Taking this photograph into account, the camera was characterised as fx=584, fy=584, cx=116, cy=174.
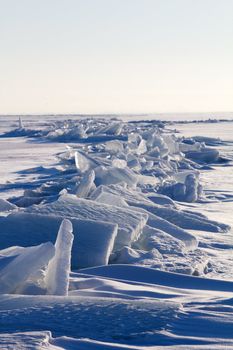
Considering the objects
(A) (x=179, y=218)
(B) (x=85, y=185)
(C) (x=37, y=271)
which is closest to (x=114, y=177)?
(B) (x=85, y=185)

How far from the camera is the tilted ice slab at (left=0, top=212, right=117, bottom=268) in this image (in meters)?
3.45

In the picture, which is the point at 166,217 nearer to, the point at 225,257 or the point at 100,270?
the point at 225,257

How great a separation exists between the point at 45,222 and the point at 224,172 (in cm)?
764

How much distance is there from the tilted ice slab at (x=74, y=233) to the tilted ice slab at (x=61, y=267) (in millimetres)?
632

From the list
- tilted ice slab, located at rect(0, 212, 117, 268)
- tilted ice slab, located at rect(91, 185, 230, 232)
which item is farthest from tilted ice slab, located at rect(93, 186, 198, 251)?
tilted ice slab, located at rect(0, 212, 117, 268)

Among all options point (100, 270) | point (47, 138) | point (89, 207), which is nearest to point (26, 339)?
point (100, 270)

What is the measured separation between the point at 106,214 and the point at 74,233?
52cm

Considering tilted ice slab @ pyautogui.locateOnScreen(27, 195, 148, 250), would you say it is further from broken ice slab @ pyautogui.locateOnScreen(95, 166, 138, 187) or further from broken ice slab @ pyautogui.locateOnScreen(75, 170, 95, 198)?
broken ice slab @ pyautogui.locateOnScreen(95, 166, 138, 187)

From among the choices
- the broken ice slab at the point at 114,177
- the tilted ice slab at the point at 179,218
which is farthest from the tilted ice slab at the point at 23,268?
the broken ice slab at the point at 114,177

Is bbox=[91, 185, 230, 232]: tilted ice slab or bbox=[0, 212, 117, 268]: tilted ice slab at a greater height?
bbox=[0, 212, 117, 268]: tilted ice slab

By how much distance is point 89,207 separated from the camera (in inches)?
163

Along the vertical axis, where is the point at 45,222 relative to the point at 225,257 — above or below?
above

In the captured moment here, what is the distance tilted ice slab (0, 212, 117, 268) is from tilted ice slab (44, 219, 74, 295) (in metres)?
0.63

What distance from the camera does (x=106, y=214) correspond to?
404 centimetres
